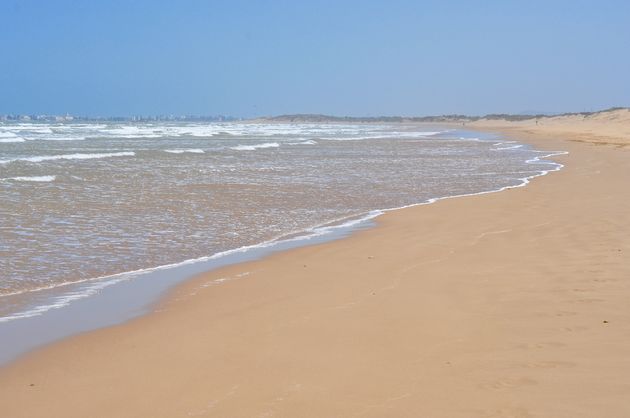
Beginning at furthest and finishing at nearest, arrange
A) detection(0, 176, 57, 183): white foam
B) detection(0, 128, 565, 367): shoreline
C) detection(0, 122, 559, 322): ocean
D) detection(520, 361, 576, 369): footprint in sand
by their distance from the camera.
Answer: detection(0, 176, 57, 183): white foam
detection(0, 122, 559, 322): ocean
detection(0, 128, 565, 367): shoreline
detection(520, 361, 576, 369): footprint in sand

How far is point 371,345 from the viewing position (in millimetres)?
5074

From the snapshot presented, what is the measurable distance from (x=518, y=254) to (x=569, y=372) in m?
4.22

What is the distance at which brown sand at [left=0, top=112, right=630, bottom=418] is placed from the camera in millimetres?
4016

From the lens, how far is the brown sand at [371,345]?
4016 millimetres

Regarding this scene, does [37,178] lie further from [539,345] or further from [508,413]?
[508,413]

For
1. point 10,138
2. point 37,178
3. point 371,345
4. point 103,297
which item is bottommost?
point 10,138

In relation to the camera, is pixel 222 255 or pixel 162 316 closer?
pixel 162 316

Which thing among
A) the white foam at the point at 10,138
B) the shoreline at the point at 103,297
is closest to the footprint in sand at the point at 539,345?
the shoreline at the point at 103,297

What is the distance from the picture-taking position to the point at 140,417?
3.91 metres

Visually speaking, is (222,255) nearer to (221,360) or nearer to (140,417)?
(221,360)

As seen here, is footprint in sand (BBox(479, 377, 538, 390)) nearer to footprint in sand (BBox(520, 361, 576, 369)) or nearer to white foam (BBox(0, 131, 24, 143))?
footprint in sand (BBox(520, 361, 576, 369))

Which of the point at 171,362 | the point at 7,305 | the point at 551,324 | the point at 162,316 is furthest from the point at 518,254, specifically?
the point at 7,305

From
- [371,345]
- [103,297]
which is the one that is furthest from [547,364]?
[103,297]

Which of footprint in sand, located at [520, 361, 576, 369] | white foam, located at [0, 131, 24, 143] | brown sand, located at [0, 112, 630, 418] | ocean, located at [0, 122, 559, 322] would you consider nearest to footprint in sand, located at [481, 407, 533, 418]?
brown sand, located at [0, 112, 630, 418]
